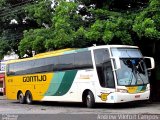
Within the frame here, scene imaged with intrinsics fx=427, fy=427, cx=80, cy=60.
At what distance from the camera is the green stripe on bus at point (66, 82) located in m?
23.2

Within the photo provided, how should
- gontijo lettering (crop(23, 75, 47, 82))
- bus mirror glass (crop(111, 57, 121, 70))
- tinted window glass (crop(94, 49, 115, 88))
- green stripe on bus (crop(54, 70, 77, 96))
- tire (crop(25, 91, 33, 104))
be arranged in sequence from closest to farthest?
bus mirror glass (crop(111, 57, 121, 70)) < tinted window glass (crop(94, 49, 115, 88)) < green stripe on bus (crop(54, 70, 77, 96)) < gontijo lettering (crop(23, 75, 47, 82)) < tire (crop(25, 91, 33, 104))

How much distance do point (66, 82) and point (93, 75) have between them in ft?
8.93

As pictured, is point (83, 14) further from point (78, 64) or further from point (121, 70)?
point (121, 70)

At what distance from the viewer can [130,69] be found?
21109 millimetres

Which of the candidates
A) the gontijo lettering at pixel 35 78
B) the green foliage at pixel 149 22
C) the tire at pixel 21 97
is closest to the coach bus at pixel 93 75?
the gontijo lettering at pixel 35 78

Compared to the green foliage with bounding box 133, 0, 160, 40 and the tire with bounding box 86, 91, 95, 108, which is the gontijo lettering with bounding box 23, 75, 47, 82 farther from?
the green foliage with bounding box 133, 0, 160, 40

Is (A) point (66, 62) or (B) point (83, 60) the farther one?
(A) point (66, 62)

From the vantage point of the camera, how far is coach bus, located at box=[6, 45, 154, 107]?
67.9 ft

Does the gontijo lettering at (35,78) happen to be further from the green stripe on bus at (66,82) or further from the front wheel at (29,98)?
the green stripe on bus at (66,82)

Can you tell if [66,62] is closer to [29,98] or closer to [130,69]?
[130,69]

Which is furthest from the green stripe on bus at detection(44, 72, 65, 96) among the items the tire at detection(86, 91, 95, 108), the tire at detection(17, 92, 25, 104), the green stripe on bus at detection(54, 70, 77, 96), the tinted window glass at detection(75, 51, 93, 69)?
the tire at detection(17, 92, 25, 104)

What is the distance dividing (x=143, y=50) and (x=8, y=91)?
34.1ft

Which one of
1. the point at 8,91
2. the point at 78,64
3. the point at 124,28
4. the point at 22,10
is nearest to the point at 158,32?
the point at 124,28

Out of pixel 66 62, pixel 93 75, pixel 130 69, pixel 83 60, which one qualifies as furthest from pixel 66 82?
pixel 130 69
